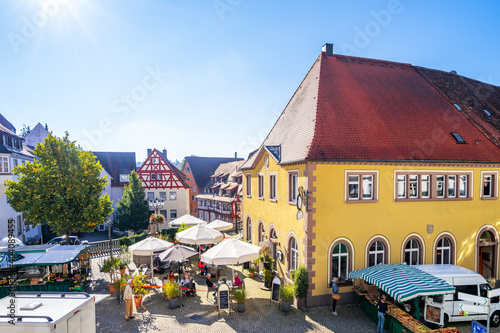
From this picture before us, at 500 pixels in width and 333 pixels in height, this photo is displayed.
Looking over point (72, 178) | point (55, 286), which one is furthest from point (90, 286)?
point (72, 178)

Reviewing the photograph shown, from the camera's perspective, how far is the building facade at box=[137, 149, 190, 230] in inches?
1759

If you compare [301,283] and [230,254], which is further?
[230,254]

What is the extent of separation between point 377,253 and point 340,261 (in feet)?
6.48

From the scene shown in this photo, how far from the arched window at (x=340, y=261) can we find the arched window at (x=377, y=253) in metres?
1.25

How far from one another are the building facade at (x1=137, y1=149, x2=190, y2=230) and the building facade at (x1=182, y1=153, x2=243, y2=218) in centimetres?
931

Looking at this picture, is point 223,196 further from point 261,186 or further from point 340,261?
point 340,261

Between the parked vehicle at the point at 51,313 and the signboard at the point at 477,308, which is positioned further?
the signboard at the point at 477,308

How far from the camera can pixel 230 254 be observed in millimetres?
14070

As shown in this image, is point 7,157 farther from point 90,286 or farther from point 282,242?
point 282,242

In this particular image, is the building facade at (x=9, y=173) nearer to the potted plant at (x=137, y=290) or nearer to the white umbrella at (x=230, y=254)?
the potted plant at (x=137, y=290)

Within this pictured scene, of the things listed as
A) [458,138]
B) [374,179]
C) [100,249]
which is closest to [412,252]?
[374,179]

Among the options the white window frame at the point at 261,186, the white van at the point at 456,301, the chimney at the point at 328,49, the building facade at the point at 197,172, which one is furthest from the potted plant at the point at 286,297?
the building facade at the point at 197,172

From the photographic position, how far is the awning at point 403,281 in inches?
436

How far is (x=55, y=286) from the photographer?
49.9 ft
